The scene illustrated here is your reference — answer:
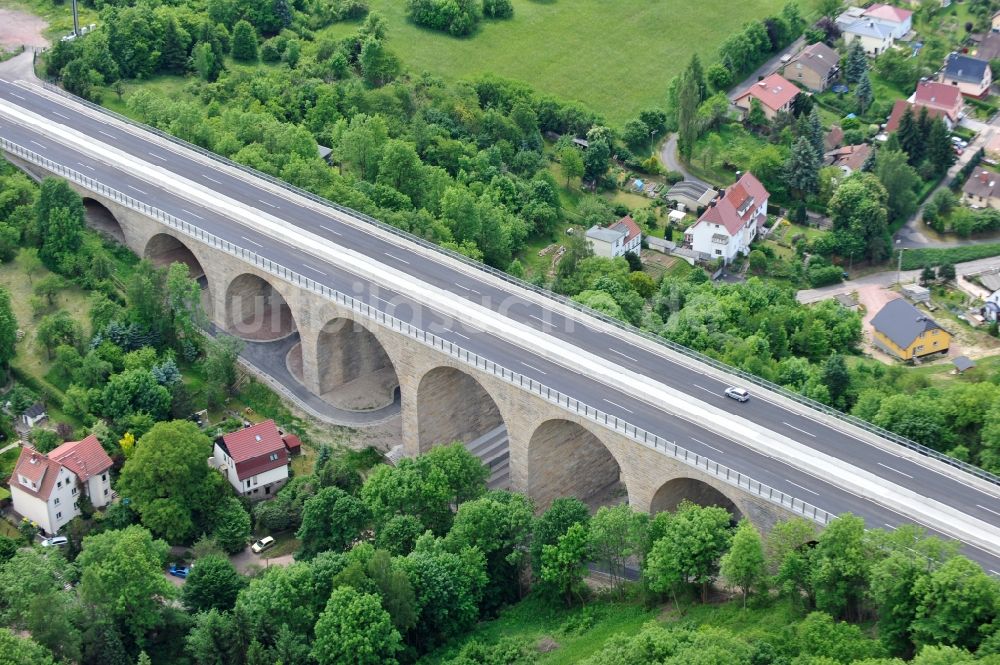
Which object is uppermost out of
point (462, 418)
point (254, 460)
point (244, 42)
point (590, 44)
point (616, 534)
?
point (244, 42)

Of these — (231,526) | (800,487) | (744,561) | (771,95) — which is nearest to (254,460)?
(231,526)

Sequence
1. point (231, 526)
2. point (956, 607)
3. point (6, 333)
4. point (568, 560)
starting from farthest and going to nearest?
1. point (6, 333)
2. point (231, 526)
3. point (568, 560)
4. point (956, 607)

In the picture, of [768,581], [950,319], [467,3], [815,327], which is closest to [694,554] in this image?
[768,581]

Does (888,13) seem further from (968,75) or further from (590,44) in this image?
(590,44)

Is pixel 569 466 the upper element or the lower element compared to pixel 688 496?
lower

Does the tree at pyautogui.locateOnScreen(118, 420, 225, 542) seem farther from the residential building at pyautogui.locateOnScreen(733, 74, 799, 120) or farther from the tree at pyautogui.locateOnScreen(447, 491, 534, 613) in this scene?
the residential building at pyautogui.locateOnScreen(733, 74, 799, 120)

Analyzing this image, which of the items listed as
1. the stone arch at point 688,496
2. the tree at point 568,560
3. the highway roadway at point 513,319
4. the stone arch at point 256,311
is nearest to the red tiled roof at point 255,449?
the highway roadway at point 513,319

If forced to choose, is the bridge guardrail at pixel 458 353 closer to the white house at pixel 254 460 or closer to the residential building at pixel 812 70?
the white house at pixel 254 460
